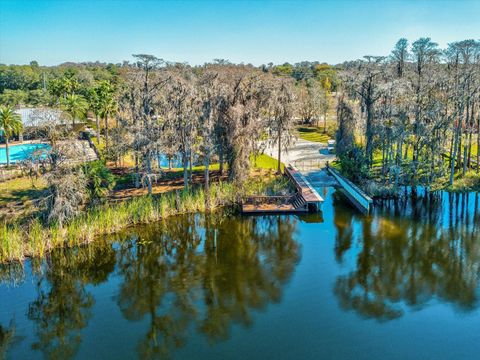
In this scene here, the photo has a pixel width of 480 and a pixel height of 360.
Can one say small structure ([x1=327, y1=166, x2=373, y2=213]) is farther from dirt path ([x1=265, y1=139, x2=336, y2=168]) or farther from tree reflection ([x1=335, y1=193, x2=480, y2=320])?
dirt path ([x1=265, y1=139, x2=336, y2=168])

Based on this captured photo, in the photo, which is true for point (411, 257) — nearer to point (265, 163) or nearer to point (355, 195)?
point (355, 195)

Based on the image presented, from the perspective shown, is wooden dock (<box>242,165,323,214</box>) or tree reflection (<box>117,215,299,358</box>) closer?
tree reflection (<box>117,215,299,358</box>)

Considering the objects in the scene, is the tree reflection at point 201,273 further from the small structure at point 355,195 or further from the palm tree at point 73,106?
the palm tree at point 73,106

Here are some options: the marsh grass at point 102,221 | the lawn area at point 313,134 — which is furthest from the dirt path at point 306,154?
the marsh grass at point 102,221

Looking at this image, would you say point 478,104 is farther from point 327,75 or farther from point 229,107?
point 327,75

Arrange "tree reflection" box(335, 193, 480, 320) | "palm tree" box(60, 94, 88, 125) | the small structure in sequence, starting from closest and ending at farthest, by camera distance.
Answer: "tree reflection" box(335, 193, 480, 320), the small structure, "palm tree" box(60, 94, 88, 125)

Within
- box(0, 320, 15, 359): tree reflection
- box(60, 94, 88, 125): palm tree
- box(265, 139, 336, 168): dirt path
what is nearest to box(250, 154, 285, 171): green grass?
box(265, 139, 336, 168): dirt path
